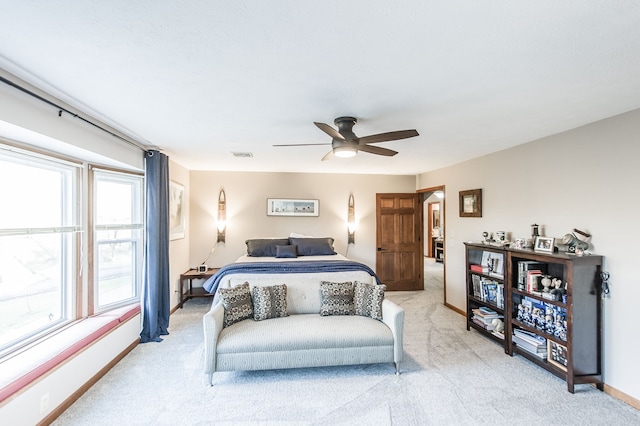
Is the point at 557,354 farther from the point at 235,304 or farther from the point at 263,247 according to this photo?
the point at 263,247

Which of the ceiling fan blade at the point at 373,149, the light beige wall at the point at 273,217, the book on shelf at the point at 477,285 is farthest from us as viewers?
the light beige wall at the point at 273,217

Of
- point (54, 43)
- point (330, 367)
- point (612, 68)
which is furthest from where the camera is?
point (330, 367)

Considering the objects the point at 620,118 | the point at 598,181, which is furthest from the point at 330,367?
the point at 620,118

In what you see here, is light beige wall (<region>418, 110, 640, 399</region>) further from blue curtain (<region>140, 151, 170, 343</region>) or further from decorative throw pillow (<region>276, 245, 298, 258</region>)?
blue curtain (<region>140, 151, 170, 343</region>)

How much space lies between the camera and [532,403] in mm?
2408

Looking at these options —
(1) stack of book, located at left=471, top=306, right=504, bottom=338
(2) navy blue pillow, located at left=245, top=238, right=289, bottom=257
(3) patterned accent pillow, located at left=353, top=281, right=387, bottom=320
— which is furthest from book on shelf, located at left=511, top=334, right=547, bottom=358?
(2) navy blue pillow, located at left=245, top=238, right=289, bottom=257

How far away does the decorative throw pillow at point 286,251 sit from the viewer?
196 inches

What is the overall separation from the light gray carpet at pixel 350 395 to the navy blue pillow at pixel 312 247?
7.59 feet

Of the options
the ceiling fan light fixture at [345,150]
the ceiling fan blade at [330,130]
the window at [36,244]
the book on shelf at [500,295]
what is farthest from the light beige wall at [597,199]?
the window at [36,244]

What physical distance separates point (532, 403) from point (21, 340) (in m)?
4.15

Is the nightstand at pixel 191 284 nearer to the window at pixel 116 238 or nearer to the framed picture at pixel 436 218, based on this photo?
the window at pixel 116 238

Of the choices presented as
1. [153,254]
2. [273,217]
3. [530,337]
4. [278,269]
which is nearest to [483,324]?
[530,337]

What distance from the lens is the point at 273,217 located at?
5703mm

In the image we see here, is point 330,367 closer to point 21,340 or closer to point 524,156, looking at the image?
point 21,340
